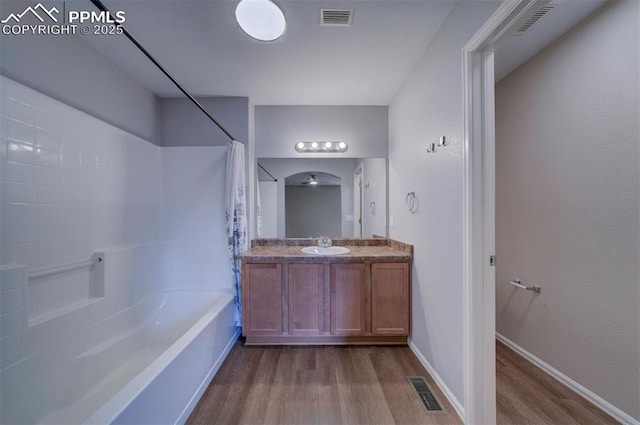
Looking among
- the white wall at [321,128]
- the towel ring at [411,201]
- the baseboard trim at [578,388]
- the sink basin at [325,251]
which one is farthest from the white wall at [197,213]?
the baseboard trim at [578,388]

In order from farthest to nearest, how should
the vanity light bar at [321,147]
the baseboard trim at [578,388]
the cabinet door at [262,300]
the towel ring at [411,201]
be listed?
the vanity light bar at [321,147], the cabinet door at [262,300], the towel ring at [411,201], the baseboard trim at [578,388]

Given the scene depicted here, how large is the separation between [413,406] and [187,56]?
3.12 m

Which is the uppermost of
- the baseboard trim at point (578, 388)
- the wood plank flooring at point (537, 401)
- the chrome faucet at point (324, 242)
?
the chrome faucet at point (324, 242)

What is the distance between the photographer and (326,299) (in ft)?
7.52

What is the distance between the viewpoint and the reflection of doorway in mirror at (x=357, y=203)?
2877 mm

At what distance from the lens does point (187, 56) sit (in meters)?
2.01

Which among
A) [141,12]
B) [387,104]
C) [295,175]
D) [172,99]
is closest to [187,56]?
[141,12]

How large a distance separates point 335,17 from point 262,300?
233 cm

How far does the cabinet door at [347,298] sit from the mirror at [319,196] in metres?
0.65

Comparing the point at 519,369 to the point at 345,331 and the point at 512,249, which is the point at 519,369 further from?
the point at 345,331

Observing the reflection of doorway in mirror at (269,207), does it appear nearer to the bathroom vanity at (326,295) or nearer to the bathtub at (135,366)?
the bathroom vanity at (326,295)

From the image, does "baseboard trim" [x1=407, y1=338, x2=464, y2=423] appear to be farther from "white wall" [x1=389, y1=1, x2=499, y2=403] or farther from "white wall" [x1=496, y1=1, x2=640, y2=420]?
"white wall" [x1=496, y1=1, x2=640, y2=420]

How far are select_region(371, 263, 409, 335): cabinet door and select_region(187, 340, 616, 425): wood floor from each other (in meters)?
0.25

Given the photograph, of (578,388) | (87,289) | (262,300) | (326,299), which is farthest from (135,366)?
(578,388)
